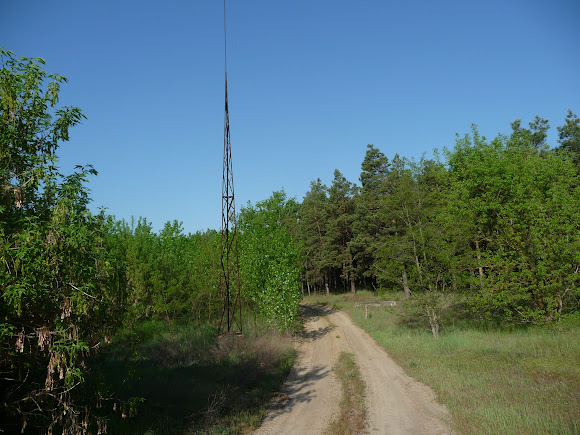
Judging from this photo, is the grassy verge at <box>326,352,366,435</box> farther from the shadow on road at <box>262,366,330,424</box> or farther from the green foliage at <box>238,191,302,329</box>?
the green foliage at <box>238,191,302,329</box>

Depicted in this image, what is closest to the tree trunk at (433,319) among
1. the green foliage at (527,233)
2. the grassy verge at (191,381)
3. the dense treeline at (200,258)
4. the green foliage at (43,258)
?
the dense treeline at (200,258)

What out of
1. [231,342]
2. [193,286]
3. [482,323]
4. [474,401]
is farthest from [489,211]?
[193,286]

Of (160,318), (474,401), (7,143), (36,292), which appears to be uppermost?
(7,143)

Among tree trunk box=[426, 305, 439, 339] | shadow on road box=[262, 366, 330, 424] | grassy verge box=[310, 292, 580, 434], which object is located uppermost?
tree trunk box=[426, 305, 439, 339]

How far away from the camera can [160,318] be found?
83.9 feet

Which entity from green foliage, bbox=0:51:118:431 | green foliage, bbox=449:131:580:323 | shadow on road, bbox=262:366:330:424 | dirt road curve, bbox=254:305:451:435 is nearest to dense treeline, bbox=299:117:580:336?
green foliage, bbox=449:131:580:323

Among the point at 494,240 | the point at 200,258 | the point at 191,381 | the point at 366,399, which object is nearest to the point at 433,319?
the point at 494,240

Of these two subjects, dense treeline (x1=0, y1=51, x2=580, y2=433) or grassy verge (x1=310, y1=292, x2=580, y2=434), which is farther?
grassy verge (x1=310, y1=292, x2=580, y2=434)

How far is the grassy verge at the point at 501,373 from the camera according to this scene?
9203 mm

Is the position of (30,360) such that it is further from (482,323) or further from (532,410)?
(482,323)

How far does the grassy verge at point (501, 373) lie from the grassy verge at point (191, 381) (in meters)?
6.55

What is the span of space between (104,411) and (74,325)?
7.03 metres

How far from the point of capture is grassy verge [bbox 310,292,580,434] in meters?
9.20

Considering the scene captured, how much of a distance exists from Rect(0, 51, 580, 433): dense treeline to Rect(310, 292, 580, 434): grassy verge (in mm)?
1644
